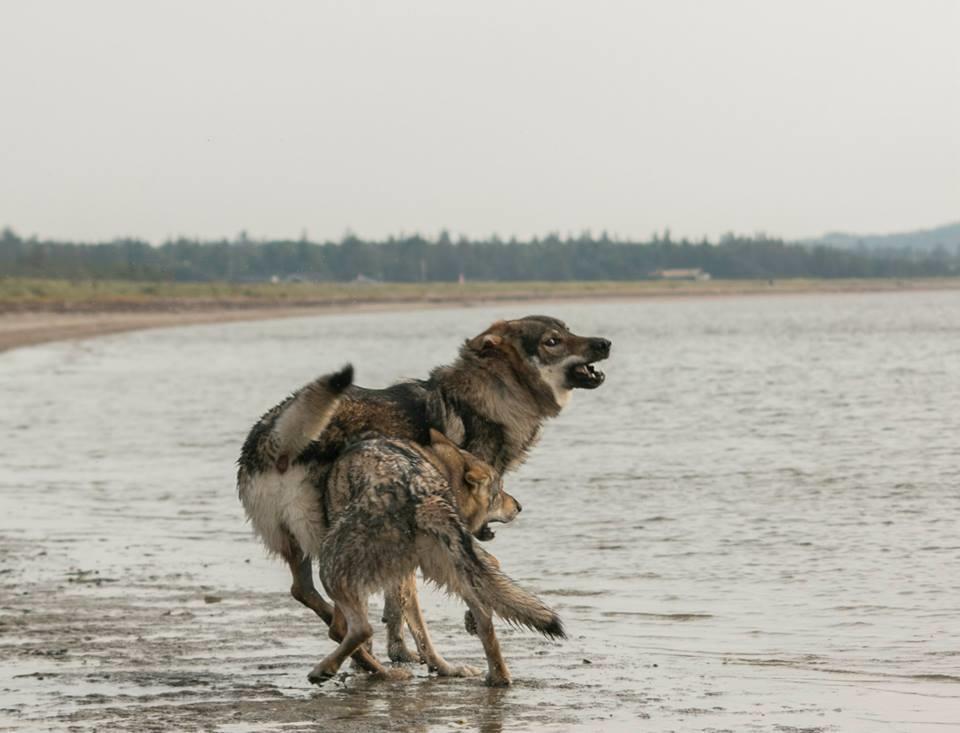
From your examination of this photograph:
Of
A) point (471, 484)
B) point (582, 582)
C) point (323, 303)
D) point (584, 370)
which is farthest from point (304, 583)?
point (323, 303)

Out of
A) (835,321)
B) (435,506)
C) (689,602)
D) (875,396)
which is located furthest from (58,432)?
(835,321)

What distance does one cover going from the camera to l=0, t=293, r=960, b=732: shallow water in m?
6.62

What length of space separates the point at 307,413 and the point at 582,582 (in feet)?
11.8

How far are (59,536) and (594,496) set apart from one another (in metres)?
5.69

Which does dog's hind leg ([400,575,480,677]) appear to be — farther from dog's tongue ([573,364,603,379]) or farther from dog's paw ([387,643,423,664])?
dog's tongue ([573,364,603,379])

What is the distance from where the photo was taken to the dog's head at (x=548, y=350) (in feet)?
28.1

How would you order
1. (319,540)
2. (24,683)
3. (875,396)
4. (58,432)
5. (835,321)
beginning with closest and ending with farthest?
1. (24,683)
2. (319,540)
3. (58,432)
4. (875,396)
5. (835,321)

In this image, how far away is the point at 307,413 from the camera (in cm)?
734

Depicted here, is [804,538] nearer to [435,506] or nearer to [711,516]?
[711,516]

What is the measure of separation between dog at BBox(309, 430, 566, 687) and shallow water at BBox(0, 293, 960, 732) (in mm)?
304

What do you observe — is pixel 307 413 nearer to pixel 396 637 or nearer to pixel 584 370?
pixel 396 637

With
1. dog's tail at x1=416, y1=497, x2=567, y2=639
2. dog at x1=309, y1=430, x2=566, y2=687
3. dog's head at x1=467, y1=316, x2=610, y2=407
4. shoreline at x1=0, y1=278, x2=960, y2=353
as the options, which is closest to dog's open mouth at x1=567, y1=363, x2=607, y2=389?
dog's head at x1=467, y1=316, x2=610, y2=407

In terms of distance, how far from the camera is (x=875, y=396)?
101 ft

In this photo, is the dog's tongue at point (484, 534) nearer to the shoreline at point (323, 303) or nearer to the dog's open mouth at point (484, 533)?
the dog's open mouth at point (484, 533)
